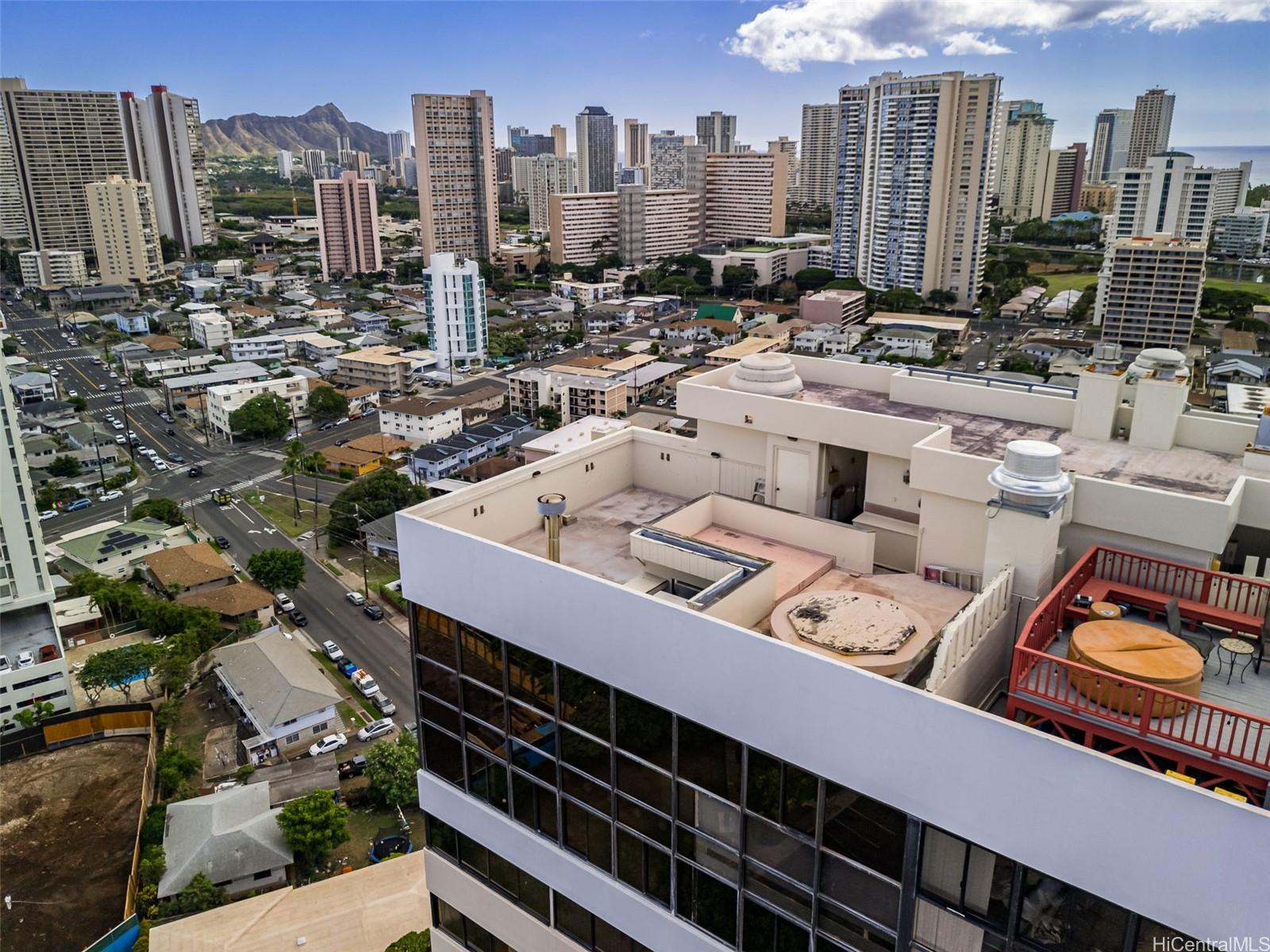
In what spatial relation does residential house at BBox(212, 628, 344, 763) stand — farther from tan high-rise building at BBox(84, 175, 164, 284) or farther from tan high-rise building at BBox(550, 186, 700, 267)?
tan high-rise building at BBox(84, 175, 164, 284)

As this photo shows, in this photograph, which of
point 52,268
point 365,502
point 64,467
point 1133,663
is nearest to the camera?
point 1133,663

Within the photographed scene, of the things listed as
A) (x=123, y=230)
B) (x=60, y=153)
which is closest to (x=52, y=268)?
(x=123, y=230)

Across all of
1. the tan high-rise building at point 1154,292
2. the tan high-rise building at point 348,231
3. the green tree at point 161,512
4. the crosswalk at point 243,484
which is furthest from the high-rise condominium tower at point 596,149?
the green tree at point 161,512

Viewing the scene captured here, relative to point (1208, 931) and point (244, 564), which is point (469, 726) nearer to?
point (1208, 931)

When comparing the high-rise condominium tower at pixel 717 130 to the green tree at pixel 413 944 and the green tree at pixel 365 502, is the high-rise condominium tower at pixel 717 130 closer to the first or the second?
the green tree at pixel 365 502

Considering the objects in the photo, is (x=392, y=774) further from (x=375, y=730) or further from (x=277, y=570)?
(x=277, y=570)

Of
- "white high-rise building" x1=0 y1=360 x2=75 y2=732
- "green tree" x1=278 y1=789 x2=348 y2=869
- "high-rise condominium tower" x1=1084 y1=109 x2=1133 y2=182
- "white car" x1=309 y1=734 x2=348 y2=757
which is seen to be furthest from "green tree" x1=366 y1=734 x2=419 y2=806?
"high-rise condominium tower" x1=1084 y1=109 x2=1133 y2=182
